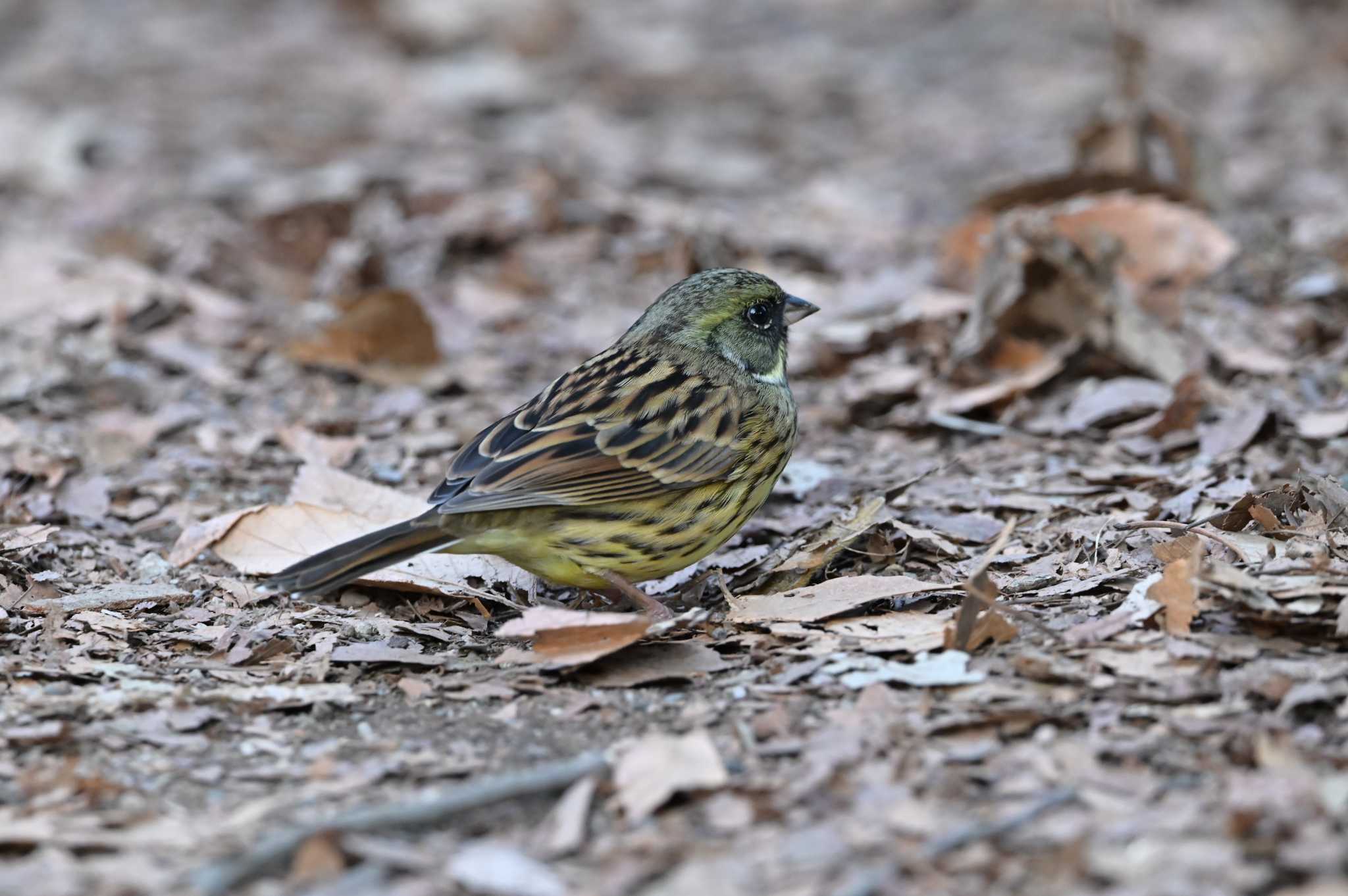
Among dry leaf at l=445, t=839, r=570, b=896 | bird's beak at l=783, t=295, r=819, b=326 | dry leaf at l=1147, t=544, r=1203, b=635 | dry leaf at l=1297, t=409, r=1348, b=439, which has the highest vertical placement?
bird's beak at l=783, t=295, r=819, b=326

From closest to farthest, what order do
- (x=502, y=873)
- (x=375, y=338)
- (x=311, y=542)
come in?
(x=502, y=873) → (x=311, y=542) → (x=375, y=338)

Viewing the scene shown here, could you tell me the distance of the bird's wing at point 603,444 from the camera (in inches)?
201

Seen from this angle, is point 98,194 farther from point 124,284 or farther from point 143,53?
point 143,53

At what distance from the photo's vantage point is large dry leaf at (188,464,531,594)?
5.64m

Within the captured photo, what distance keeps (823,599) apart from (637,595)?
0.73 meters

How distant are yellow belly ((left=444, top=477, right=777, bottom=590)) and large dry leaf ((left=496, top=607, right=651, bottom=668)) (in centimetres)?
54

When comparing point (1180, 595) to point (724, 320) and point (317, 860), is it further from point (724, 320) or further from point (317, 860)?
point (317, 860)

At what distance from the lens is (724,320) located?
6047 millimetres

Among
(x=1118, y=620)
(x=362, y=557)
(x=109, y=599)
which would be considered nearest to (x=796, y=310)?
(x=1118, y=620)

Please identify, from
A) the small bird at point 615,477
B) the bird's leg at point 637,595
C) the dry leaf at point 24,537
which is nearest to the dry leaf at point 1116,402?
the small bird at point 615,477

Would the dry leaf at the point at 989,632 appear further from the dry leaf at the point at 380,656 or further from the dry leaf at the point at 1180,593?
the dry leaf at the point at 380,656

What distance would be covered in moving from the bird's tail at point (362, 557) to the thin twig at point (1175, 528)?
2.44m

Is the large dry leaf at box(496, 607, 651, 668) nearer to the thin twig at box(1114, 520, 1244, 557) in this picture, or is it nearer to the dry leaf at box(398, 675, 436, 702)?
the dry leaf at box(398, 675, 436, 702)

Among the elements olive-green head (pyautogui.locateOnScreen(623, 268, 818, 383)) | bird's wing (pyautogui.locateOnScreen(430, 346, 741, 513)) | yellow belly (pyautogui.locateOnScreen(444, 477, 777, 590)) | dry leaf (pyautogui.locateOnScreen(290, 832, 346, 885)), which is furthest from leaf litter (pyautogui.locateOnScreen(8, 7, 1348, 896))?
olive-green head (pyautogui.locateOnScreen(623, 268, 818, 383))
